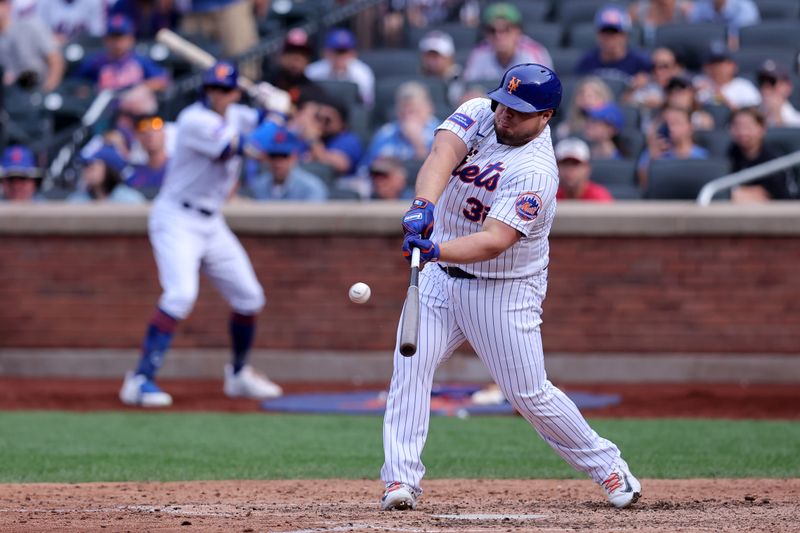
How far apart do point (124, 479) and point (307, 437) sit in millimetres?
1766

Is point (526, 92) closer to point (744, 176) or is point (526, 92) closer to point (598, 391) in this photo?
point (598, 391)

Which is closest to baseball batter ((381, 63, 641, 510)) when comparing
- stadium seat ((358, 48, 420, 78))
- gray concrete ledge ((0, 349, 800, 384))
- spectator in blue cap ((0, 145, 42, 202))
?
gray concrete ledge ((0, 349, 800, 384))

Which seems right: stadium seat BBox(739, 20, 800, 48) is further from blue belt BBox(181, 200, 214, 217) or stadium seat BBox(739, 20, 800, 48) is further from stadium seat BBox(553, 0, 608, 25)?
blue belt BBox(181, 200, 214, 217)

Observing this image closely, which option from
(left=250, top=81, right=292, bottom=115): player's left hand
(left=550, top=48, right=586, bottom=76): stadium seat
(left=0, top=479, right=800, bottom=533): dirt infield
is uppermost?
(left=550, top=48, right=586, bottom=76): stadium seat

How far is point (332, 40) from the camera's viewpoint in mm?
13250

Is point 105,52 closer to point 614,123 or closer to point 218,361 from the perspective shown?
point 218,361

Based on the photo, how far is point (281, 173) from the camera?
1177cm

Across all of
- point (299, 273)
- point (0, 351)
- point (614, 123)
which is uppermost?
point (614, 123)

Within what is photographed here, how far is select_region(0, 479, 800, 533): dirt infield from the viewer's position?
5199 millimetres

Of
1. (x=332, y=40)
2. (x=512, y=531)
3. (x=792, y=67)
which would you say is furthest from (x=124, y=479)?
(x=792, y=67)

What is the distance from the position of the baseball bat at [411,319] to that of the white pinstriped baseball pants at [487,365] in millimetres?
438

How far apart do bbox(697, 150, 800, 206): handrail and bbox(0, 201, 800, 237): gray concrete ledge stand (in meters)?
0.13

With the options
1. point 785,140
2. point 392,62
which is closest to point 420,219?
point 785,140

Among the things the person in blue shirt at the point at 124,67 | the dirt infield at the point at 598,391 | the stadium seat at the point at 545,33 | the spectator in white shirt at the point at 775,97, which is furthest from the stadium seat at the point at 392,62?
the dirt infield at the point at 598,391
